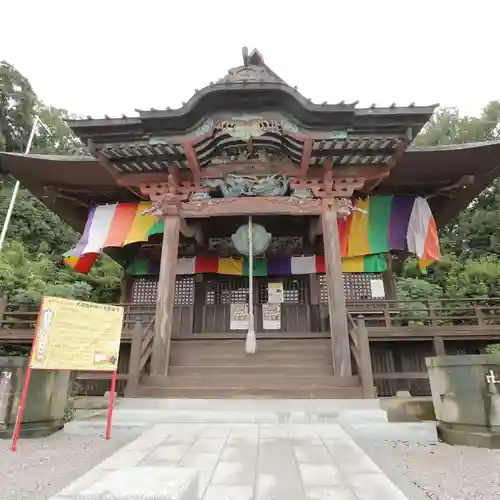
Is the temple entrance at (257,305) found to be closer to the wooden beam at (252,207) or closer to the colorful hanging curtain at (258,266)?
the colorful hanging curtain at (258,266)

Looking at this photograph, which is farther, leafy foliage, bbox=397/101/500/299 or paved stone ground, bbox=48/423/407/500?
leafy foliage, bbox=397/101/500/299

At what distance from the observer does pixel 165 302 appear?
7.79 meters

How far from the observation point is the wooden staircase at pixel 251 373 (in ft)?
21.6

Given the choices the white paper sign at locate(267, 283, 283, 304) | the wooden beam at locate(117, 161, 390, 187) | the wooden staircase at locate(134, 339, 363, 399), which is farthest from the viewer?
the white paper sign at locate(267, 283, 283, 304)

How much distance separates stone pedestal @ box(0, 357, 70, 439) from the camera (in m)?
5.11

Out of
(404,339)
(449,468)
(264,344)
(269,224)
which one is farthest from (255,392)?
(269,224)

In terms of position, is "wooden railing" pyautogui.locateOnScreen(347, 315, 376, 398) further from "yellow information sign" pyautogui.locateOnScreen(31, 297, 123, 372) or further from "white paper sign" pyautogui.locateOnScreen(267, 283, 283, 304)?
"yellow information sign" pyautogui.locateOnScreen(31, 297, 123, 372)

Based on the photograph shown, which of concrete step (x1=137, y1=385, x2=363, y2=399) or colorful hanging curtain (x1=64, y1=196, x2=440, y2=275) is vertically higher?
colorful hanging curtain (x1=64, y1=196, x2=440, y2=275)

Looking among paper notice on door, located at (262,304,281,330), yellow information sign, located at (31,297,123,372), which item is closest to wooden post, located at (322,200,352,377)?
paper notice on door, located at (262,304,281,330)

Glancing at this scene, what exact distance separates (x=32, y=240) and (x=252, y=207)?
74.9ft

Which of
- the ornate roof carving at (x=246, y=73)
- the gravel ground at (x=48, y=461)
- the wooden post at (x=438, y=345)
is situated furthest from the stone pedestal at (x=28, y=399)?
the wooden post at (x=438, y=345)

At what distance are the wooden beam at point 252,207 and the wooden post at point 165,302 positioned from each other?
1.73 feet

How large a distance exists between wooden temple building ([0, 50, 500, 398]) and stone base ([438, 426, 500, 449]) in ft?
5.12

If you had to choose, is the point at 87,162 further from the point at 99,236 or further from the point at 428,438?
the point at 428,438
